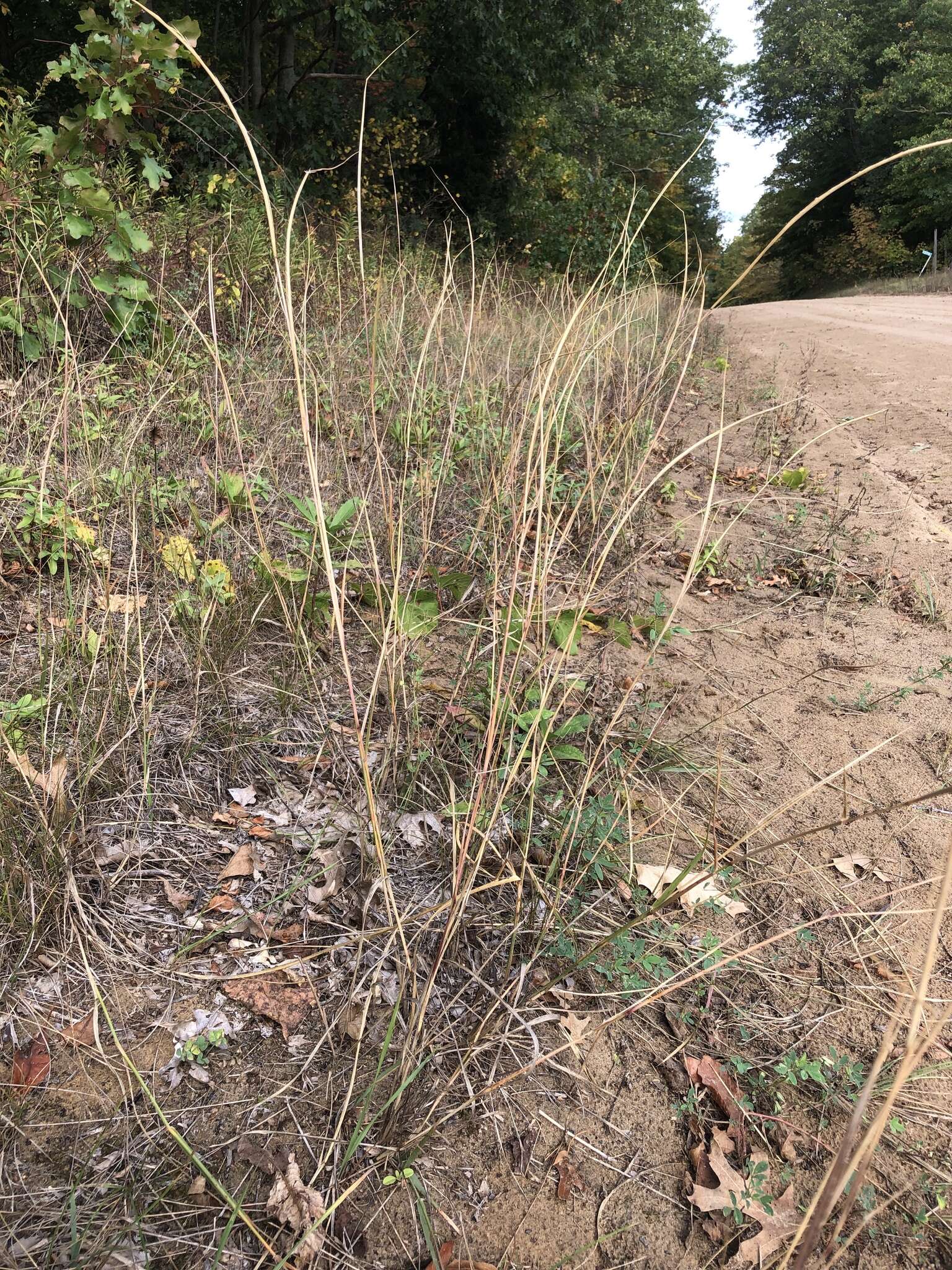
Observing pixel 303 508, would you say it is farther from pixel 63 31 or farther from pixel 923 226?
pixel 923 226

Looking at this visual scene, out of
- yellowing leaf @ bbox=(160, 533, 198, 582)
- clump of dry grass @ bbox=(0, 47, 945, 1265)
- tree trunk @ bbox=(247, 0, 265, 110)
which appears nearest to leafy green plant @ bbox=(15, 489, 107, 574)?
clump of dry grass @ bbox=(0, 47, 945, 1265)

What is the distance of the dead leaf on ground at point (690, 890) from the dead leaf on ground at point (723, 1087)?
11.8 inches

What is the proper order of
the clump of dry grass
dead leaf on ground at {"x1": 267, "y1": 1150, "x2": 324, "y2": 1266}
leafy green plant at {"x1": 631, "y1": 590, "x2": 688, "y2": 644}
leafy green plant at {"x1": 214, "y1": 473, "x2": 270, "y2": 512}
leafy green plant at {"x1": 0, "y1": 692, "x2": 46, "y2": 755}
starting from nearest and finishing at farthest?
1. dead leaf on ground at {"x1": 267, "y1": 1150, "x2": 324, "y2": 1266}
2. the clump of dry grass
3. leafy green plant at {"x1": 0, "y1": 692, "x2": 46, "y2": 755}
4. leafy green plant at {"x1": 214, "y1": 473, "x2": 270, "y2": 512}
5. leafy green plant at {"x1": 631, "y1": 590, "x2": 688, "y2": 644}

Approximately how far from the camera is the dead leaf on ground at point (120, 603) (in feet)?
5.25

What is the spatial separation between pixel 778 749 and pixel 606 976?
887mm

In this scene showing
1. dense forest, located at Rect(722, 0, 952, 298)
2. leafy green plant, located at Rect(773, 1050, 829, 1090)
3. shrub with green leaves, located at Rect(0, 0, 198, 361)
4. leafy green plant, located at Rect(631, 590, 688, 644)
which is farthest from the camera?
dense forest, located at Rect(722, 0, 952, 298)

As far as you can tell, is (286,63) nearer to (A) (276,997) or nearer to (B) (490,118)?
(B) (490,118)

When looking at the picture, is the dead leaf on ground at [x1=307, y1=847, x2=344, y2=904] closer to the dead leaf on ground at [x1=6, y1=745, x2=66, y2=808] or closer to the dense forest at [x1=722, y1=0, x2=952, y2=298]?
the dead leaf on ground at [x1=6, y1=745, x2=66, y2=808]

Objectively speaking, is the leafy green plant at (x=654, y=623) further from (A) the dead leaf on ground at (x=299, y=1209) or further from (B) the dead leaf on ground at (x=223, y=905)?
(A) the dead leaf on ground at (x=299, y=1209)

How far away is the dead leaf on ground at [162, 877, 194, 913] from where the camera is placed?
147 cm

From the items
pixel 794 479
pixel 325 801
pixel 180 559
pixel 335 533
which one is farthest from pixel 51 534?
pixel 794 479

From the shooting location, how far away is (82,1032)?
127cm

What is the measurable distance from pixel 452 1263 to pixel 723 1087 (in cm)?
52

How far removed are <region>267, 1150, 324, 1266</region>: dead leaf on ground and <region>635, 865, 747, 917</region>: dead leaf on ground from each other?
2.66 ft
